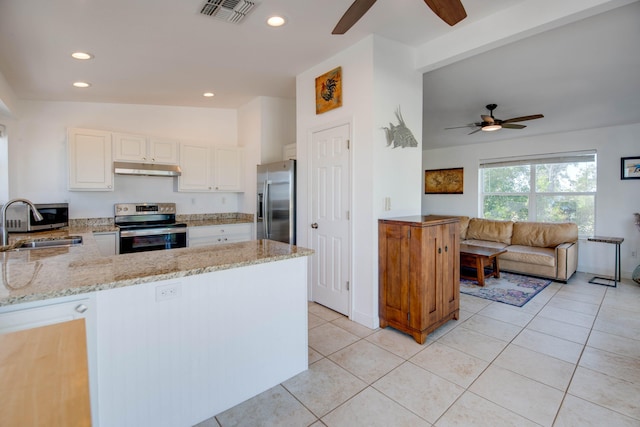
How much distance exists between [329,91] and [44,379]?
3.06m

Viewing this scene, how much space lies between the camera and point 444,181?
7035 mm

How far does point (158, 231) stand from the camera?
393cm

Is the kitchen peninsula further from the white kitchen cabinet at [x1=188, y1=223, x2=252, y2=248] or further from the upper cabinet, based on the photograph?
the upper cabinet

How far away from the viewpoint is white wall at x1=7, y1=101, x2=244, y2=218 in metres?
3.77

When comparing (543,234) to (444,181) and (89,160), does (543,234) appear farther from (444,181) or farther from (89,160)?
(89,160)

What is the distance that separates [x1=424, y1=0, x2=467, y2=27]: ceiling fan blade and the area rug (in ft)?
Answer: 10.4

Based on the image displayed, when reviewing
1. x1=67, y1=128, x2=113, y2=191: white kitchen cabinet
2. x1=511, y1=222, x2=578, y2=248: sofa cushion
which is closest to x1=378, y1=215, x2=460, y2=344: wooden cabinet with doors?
x1=511, y1=222, x2=578, y2=248: sofa cushion

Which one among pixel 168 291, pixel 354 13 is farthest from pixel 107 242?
pixel 354 13

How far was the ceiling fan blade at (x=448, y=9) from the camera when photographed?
165 centimetres

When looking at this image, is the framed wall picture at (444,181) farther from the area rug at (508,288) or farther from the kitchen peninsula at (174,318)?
the kitchen peninsula at (174,318)

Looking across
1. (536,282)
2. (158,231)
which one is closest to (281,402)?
(158,231)

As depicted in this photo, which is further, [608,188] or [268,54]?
[608,188]

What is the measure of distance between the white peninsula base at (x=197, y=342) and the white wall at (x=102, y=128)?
3.38m

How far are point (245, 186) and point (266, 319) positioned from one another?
10.7 feet
